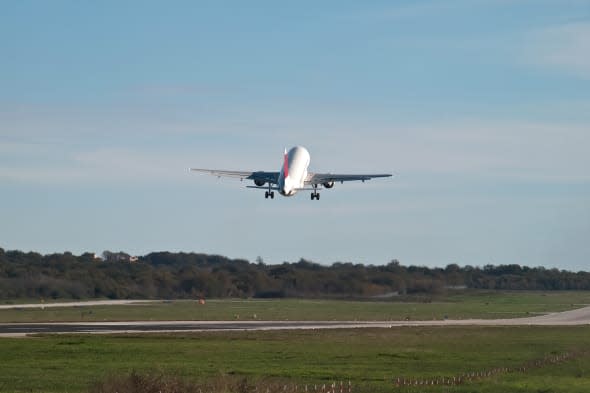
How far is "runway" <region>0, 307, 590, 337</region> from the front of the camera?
99.2 m

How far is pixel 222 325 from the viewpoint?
111 meters

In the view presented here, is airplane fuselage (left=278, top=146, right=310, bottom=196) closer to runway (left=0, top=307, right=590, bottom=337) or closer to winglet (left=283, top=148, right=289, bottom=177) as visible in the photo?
winglet (left=283, top=148, right=289, bottom=177)

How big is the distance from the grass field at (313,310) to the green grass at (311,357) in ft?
97.6

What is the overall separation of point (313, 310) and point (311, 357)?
68352 millimetres

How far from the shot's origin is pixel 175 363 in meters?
69.9

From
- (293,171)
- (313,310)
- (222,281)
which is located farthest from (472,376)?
(222,281)

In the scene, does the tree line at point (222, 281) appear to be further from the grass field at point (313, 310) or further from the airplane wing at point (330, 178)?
the airplane wing at point (330, 178)

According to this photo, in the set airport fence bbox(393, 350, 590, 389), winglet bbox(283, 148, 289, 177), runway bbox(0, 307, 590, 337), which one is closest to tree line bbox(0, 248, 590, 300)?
runway bbox(0, 307, 590, 337)

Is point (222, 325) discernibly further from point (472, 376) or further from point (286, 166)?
point (472, 376)

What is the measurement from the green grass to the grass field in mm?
29734

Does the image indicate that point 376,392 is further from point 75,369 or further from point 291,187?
point 291,187

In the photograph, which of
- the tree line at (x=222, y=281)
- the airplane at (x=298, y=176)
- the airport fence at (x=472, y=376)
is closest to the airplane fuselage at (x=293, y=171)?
the airplane at (x=298, y=176)

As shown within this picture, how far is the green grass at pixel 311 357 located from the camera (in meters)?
61.0

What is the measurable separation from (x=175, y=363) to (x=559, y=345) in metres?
32.5
